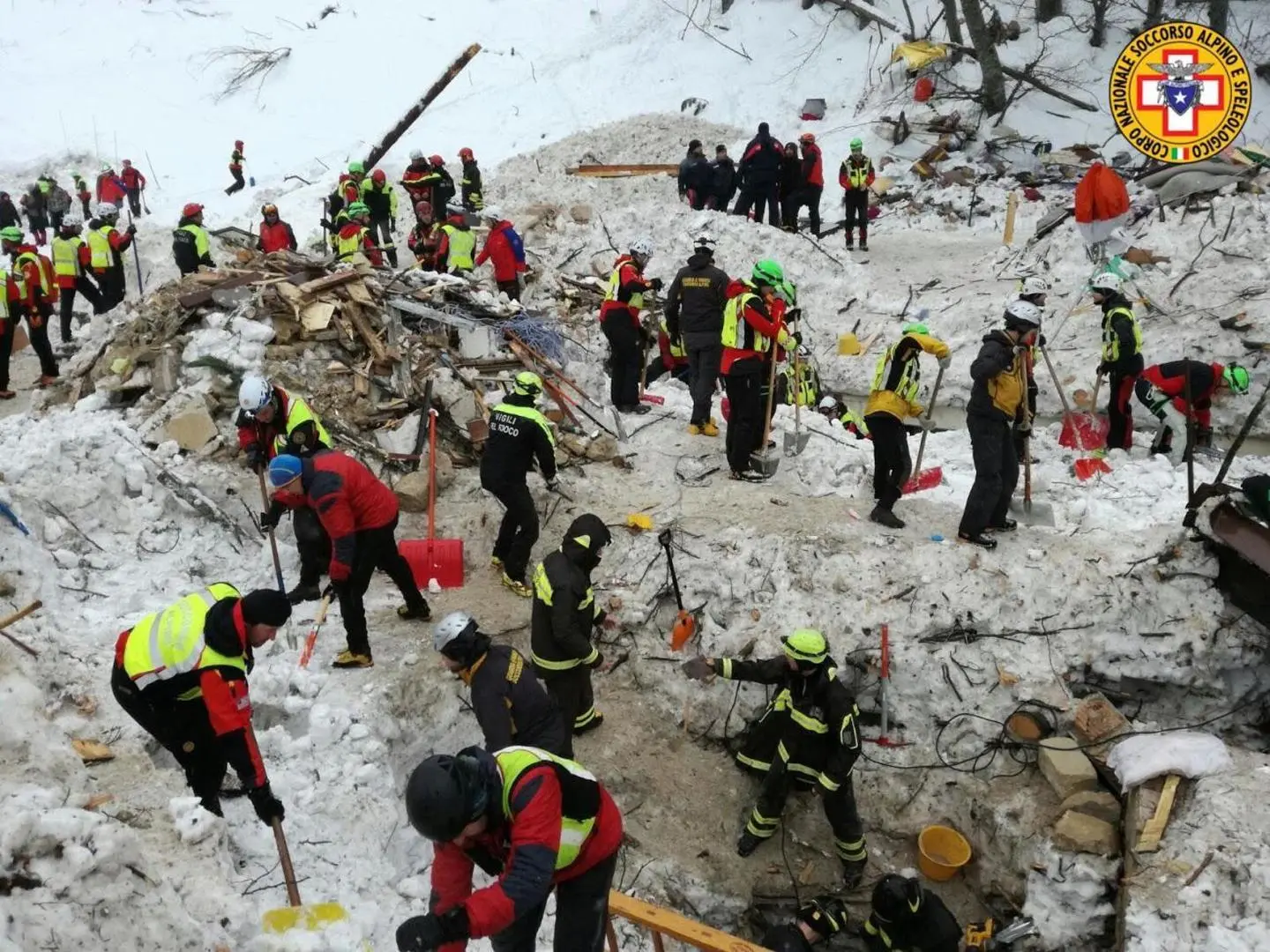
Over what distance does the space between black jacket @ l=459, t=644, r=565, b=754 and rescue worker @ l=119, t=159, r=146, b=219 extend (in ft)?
65.3

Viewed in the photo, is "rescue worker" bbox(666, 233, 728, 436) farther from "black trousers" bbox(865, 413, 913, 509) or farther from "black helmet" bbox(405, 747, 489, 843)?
"black helmet" bbox(405, 747, 489, 843)

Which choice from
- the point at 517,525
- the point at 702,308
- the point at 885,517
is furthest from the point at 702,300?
the point at 517,525

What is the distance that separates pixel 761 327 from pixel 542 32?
21.8 metres

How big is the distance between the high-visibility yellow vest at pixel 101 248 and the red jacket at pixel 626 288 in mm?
7858

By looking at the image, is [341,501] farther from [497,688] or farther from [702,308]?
[702,308]

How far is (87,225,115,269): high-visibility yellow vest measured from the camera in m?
12.8

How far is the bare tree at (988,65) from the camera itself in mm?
18688

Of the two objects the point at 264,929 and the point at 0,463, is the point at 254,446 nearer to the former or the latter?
the point at 0,463

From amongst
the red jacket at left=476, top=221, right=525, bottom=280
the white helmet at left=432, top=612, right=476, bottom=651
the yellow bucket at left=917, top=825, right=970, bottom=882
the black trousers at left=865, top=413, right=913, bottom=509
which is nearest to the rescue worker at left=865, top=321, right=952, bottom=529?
the black trousers at left=865, top=413, right=913, bottom=509

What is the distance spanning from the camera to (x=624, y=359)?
1012 centimetres

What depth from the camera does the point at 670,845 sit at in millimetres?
6031

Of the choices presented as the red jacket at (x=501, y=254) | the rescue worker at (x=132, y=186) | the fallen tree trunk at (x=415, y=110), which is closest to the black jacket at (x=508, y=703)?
the red jacket at (x=501, y=254)

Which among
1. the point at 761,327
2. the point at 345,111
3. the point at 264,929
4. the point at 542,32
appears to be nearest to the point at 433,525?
the point at 761,327

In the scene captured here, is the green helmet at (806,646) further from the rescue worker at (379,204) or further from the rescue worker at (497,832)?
Answer: the rescue worker at (379,204)
